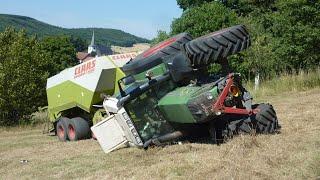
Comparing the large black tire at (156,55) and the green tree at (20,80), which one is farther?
the green tree at (20,80)

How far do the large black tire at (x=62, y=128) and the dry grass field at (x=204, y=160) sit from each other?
4.22m

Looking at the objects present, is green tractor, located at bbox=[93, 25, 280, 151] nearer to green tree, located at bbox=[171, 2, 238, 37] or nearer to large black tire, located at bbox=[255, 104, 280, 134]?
large black tire, located at bbox=[255, 104, 280, 134]

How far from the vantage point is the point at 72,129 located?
647 inches

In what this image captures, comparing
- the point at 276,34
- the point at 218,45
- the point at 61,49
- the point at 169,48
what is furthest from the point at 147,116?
the point at 61,49

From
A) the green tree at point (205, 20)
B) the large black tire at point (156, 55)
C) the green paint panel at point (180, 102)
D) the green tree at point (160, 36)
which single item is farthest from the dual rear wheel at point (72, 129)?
the green tree at point (160, 36)

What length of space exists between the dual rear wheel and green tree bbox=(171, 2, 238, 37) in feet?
43.9

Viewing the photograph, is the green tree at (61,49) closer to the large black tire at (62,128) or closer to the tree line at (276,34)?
the tree line at (276,34)

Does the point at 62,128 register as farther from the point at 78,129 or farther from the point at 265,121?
the point at 265,121

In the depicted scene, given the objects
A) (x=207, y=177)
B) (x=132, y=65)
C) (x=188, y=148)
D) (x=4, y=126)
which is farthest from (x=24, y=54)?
(x=207, y=177)

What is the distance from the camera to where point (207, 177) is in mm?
7277

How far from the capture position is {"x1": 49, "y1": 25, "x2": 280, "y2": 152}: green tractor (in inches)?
373

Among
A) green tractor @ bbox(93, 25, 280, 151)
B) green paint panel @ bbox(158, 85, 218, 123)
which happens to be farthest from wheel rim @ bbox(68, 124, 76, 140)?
green paint panel @ bbox(158, 85, 218, 123)

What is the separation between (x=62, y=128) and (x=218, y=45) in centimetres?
856

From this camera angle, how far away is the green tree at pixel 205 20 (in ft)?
96.4
